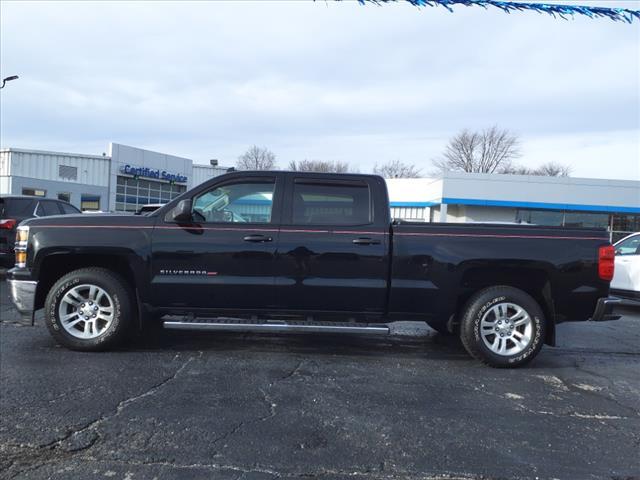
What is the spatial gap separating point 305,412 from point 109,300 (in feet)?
8.38

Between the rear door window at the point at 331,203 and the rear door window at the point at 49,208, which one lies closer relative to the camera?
the rear door window at the point at 331,203

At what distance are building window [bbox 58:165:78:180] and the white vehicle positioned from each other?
3706cm

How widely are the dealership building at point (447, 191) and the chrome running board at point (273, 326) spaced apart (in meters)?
21.8

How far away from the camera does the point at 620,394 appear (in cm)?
465

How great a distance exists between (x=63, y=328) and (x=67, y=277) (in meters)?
0.52

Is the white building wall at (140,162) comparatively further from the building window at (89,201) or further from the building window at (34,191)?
the building window at (34,191)

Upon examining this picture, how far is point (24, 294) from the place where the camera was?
527cm

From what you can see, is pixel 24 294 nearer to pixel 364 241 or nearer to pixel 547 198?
pixel 364 241

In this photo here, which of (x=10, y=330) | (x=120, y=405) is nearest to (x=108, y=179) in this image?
(x=10, y=330)

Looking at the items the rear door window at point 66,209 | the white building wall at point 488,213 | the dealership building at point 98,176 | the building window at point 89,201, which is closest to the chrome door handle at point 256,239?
the rear door window at point 66,209

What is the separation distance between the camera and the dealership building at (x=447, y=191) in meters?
31.2

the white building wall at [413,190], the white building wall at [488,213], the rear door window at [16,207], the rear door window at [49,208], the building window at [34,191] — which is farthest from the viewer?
the white building wall at [413,190]

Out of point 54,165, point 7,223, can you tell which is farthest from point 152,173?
point 7,223

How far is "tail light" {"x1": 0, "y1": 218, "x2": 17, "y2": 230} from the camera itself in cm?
991
